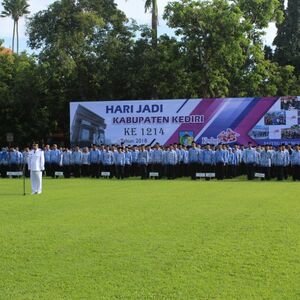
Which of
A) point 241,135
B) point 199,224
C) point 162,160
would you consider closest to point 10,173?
point 162,160

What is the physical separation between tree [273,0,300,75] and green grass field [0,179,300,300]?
3239cm

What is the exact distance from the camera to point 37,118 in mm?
40219

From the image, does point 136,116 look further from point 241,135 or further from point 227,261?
point 227,261

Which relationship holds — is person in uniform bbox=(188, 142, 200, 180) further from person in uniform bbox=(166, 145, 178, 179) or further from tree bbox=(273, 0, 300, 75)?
tree bbox=(273, 0, 300, 75)

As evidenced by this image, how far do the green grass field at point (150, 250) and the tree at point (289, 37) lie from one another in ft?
106

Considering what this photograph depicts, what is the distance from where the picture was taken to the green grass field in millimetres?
6184

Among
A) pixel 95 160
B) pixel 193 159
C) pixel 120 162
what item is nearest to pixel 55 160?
pixel 95 160

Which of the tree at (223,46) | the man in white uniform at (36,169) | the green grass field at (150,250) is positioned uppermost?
the tree at (223,46)

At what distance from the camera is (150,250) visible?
26.7ft

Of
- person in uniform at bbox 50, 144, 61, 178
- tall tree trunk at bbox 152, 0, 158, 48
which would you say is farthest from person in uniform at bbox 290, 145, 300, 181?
tall tree trunk at bbox 152, 0, 158, 48

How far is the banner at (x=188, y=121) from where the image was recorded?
27.5 meters

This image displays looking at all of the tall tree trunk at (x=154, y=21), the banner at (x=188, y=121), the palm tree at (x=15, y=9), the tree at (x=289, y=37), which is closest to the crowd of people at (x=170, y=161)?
the banner at (x=188, y=121)

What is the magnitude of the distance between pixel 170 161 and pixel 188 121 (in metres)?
3.81

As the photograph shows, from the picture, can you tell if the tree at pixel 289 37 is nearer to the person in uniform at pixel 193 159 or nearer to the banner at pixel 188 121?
the banner at pixel 188 121
